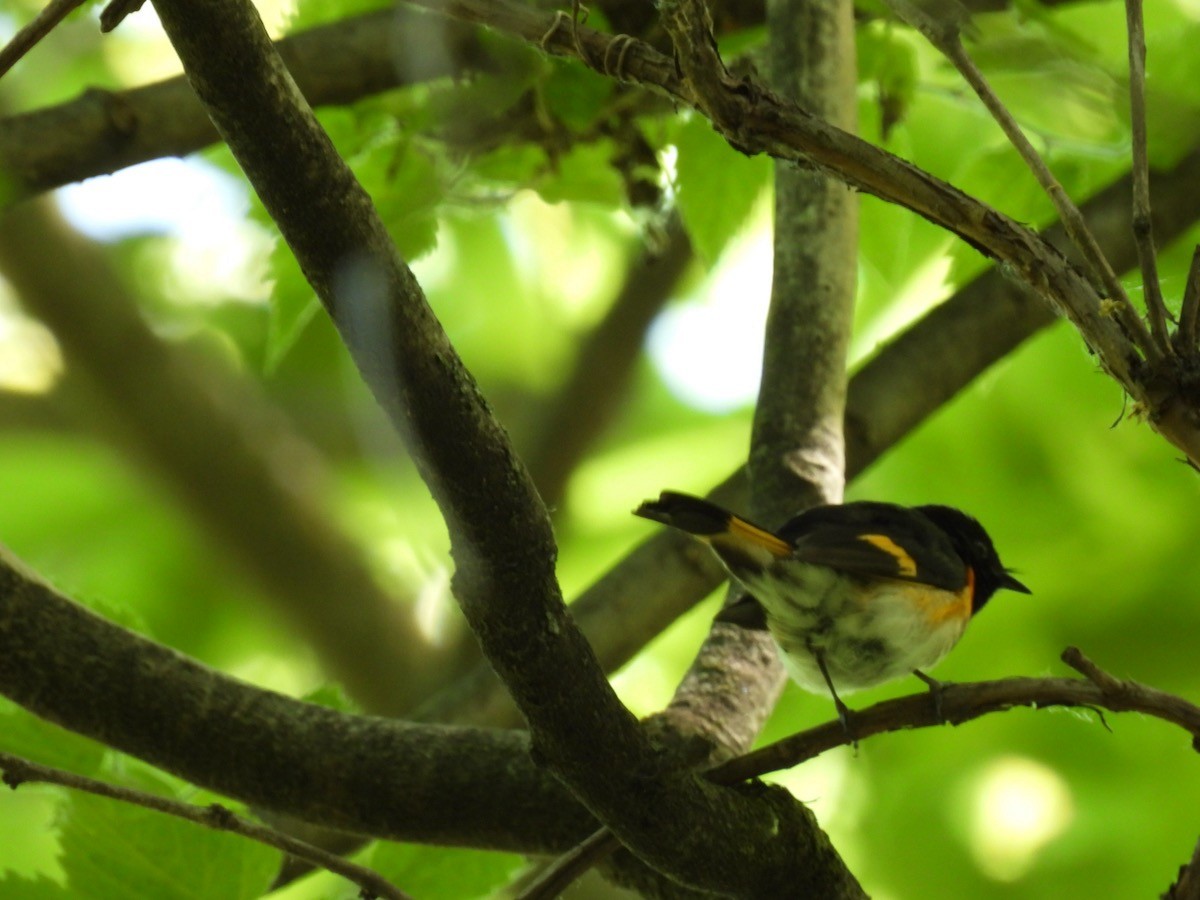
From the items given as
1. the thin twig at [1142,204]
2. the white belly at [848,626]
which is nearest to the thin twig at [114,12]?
the thin twig at [1142,204]

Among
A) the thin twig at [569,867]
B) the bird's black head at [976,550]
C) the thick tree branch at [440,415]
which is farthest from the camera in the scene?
the bird's black head at [976,550]

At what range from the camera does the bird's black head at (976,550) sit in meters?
3.00

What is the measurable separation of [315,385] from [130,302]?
0.79 metres

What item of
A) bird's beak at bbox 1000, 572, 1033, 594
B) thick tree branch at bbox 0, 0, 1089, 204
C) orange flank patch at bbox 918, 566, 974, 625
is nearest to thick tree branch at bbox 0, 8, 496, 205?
thick tree branch at bbox 0, 0, 1089, 204

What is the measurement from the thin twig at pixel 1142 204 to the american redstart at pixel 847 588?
2.79 feet

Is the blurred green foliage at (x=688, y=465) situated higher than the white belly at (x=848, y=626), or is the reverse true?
the blurred green foliage at (x=688, y=465)

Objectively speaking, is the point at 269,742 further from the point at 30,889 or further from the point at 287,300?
the point at 287,300

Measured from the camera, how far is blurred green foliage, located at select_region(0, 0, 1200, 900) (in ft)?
6.82

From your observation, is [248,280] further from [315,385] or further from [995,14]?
[995,14]

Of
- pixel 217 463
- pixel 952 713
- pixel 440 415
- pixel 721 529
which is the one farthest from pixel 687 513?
pixel 217 463

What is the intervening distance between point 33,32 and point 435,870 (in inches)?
46.3

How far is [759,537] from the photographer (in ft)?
7.06

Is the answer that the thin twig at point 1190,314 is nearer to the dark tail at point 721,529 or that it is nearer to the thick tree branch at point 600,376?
the dark tail at point 721,529

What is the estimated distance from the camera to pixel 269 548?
12.8 feet
